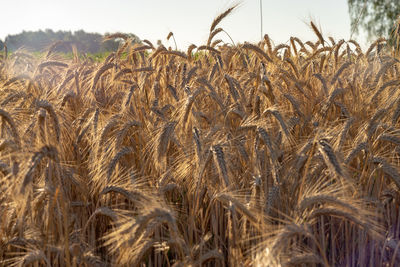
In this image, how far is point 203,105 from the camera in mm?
3338

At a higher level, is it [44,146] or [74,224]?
[44,146]

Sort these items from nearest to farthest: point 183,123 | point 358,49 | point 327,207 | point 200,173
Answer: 1. point 327,207
2. point 200,173
3. point 183,123
4. point 358,49

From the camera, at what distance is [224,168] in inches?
73.8

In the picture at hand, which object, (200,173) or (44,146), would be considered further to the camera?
(200,173)

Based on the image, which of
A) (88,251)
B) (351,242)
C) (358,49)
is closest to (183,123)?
(88,251)

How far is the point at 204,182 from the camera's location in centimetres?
237

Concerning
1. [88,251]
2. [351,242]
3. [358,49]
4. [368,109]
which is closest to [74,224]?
[88,251]

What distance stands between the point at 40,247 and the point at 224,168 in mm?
869

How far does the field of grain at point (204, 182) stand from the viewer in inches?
71.4

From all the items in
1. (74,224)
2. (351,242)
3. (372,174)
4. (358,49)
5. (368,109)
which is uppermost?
(358,49)

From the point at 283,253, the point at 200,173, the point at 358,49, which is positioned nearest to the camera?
the point at 283,253

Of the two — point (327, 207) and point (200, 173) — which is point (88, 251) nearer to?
point (200, 173)

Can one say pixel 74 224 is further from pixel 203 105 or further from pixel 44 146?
pixel 203 105

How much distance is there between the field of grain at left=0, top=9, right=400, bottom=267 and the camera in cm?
181
